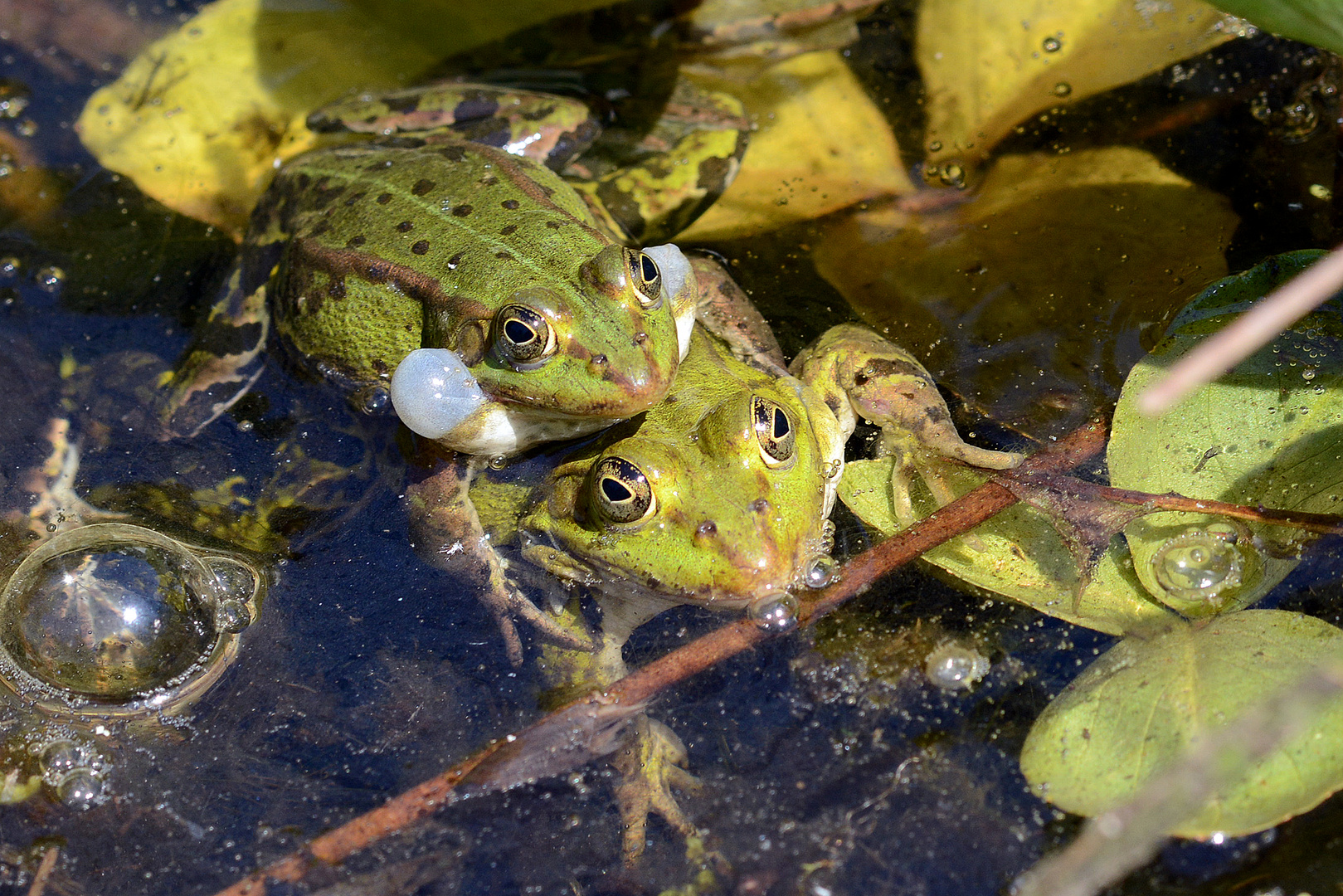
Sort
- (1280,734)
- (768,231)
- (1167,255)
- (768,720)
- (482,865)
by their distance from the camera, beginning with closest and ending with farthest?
1. (1280,734)
2. (482,865)
3. (768,720)
4. (1167,255)
5. (768,231)

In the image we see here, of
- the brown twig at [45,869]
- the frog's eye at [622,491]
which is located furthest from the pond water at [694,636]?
the frog's eye at [622,491]

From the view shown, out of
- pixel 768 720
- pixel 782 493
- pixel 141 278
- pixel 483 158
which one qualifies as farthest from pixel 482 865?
pixel 141 278

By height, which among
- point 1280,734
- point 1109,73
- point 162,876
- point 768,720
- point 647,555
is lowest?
point 162,876

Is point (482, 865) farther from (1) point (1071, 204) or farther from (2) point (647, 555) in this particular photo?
(1) point (1071, 204)

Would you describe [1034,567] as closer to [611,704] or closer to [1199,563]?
[1199,563]

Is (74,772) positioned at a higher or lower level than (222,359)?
lower

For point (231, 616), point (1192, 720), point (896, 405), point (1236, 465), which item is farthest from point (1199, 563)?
point (231, 616)

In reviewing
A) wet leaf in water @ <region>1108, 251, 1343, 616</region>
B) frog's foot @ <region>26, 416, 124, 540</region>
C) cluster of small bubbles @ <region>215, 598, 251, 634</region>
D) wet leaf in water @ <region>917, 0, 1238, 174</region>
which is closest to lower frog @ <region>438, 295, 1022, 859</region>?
wet leaf in water @ <region>1108, 251, 1343, 616</region>

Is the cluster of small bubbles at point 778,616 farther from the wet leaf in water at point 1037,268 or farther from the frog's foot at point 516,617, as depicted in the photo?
the wet leaf in water at point 1037,268
